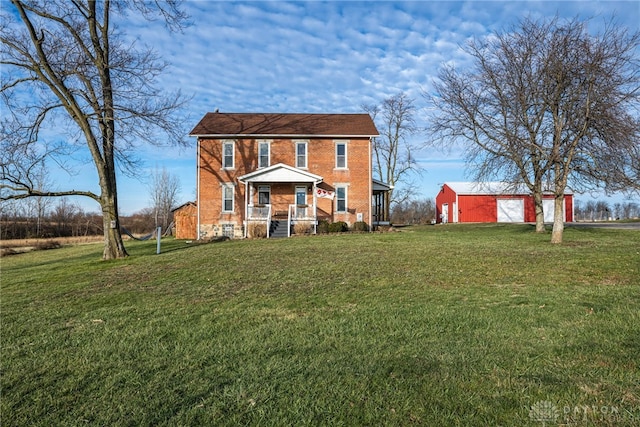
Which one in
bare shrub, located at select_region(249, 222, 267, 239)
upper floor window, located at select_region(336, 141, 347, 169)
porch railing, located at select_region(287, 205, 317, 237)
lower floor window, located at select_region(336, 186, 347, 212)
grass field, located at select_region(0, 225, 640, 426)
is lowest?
grass field, located at select_region(0, 225, 640, 426)

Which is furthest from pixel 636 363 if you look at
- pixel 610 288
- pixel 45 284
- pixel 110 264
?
pixel 110 264

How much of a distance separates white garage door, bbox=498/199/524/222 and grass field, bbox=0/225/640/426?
105 ft

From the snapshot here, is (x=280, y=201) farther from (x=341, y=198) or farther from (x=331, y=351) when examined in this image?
(x=331, y=351)

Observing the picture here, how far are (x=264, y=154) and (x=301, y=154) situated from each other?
2349 millimetres

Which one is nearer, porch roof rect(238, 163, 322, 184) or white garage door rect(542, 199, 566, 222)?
porch roof rect(238, 163, 322, 184)

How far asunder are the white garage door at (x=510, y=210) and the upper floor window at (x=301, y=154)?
2304 cm

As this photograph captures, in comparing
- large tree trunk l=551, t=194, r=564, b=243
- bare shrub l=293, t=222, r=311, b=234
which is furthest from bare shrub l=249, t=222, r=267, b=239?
large tree trunk l=551, t=194, r=564, b=243

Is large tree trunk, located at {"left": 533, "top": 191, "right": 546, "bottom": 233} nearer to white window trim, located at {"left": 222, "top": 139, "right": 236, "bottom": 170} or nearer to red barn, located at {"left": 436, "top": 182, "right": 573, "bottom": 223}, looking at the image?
red barn, located at {"left": 436, "top": 182, "right": 573, "bottom": 223}

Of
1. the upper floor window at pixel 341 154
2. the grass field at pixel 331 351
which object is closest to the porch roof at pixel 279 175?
the upper floor window at pixel 341 154

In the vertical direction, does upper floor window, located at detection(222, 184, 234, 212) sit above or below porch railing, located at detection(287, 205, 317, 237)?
above

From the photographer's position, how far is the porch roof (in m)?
22.3

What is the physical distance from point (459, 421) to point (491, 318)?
273 centimetres

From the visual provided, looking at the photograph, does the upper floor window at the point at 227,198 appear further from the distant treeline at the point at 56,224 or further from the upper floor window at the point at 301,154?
the distant treeline at the point at 56,224

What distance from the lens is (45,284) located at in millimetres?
8969
